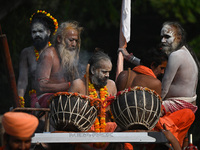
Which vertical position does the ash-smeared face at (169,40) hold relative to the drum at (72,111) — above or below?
above

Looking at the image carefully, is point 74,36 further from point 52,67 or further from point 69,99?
point 69,99

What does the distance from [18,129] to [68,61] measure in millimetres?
2544

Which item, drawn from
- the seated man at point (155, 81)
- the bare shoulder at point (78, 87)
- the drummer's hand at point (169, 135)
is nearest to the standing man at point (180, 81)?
the seated man at point (155, 81)

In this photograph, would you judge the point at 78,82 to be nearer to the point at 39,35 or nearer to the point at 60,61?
the point at 60,61

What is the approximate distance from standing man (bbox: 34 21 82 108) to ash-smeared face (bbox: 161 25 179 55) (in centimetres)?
110

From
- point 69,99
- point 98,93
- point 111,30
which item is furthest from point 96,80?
point 111,30

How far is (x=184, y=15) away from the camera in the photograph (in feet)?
35.0

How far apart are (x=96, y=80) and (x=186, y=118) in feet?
3.85

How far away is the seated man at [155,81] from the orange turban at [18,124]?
5.16ft

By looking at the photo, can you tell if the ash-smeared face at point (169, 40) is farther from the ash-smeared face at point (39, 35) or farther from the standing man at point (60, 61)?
the ash-smeared face at point (39, 35)

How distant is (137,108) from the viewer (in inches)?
205

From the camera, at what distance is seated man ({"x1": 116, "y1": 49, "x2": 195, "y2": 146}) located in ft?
18.5

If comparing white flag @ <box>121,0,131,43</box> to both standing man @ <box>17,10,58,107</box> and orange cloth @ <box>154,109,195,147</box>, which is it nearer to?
standing man @ <box>17,10,58,107</box>

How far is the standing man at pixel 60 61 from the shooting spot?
661cm
